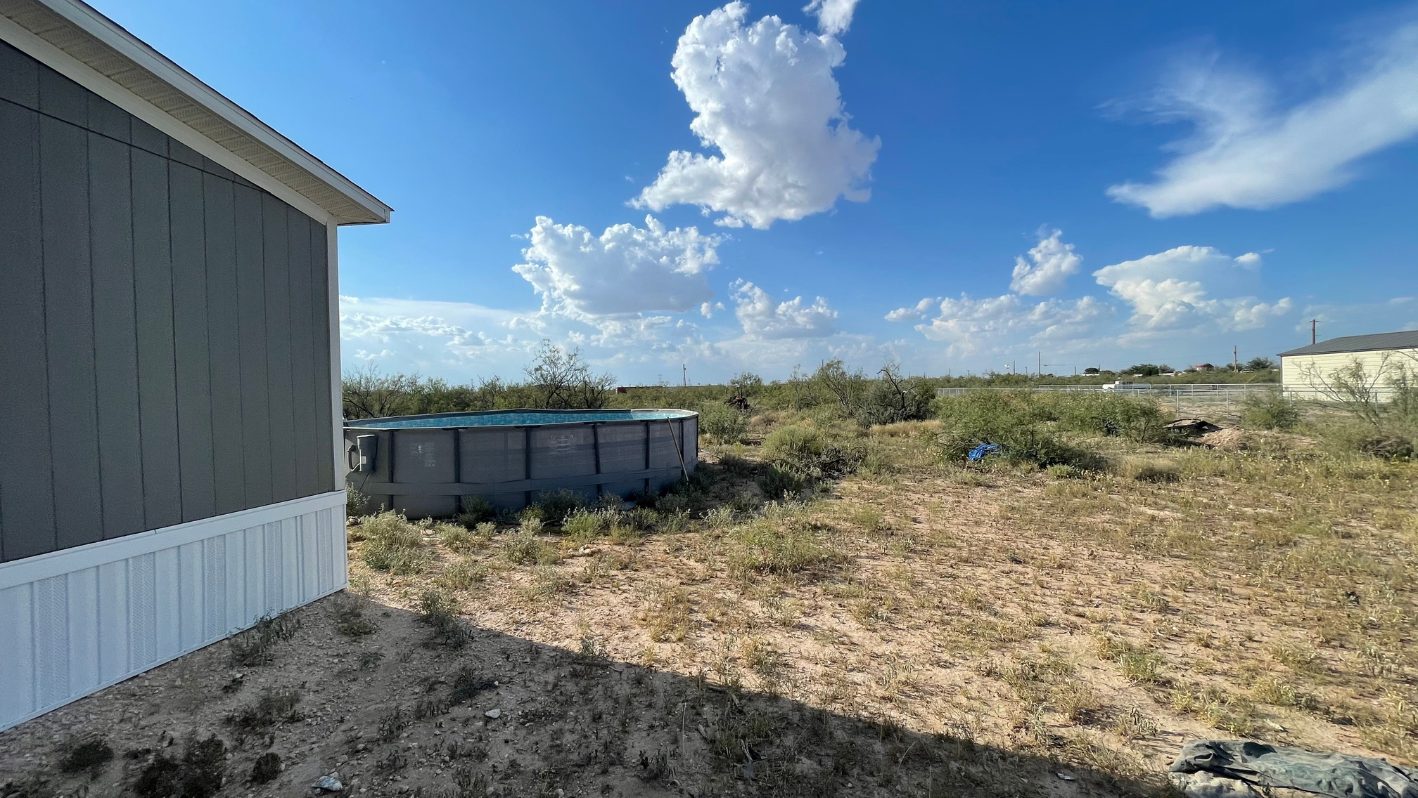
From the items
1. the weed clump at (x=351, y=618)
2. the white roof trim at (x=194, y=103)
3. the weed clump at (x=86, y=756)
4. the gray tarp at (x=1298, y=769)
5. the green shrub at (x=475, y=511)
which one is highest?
the white roof trim at (x=194, y=103)

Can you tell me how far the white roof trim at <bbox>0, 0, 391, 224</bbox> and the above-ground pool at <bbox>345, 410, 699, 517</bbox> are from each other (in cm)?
351

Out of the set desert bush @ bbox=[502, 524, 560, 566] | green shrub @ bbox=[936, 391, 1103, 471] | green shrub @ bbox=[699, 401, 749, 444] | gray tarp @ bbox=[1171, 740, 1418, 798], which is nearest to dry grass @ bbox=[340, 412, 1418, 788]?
desert bush @ bbox=[502, 524, 560, 566]

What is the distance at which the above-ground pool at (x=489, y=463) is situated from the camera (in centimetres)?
763

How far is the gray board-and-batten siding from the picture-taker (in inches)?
115

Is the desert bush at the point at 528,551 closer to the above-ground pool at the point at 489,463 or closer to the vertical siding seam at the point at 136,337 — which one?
the above-ground pool at the point at 489,463

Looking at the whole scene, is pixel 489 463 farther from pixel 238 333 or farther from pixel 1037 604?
pixel 1037 604

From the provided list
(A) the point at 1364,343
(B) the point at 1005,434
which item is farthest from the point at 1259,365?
(B) the point at 1005,434

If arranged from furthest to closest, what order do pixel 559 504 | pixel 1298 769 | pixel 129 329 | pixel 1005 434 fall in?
pixel 1005 434 < pixel 559 504 < pixel 129 329 < pixel 1298 769

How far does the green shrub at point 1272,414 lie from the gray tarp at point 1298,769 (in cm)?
1711

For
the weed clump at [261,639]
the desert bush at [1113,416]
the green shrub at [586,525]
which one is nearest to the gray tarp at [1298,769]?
the weed clump at [261,639]

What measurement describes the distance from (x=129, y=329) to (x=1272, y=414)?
72.5 ft

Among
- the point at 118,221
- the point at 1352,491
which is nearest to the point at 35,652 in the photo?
the point at 118,221

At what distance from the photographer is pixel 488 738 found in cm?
298

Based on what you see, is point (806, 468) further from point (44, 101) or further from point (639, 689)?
point (44, 101)
